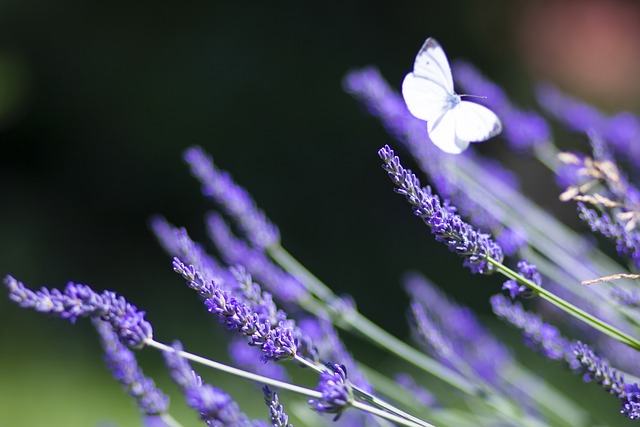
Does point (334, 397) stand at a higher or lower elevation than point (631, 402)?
lower

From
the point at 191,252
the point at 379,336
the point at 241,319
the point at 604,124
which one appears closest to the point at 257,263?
the point at 379,336

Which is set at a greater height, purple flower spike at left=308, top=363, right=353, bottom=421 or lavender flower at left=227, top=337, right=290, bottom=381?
lavender flower at left=227, top=337, right=290, bottom=381

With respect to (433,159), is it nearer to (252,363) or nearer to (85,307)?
(252,363)

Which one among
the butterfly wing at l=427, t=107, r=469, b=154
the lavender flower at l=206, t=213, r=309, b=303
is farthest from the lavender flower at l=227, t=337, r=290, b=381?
the butterfly wing at l=427, t=107, r=469, b=154

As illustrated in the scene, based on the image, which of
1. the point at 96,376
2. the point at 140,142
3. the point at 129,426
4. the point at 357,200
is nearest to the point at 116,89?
the point at 140,142

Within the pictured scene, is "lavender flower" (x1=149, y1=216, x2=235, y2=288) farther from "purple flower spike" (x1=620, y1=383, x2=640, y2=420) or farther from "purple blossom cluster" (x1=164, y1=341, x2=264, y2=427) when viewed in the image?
"purple flower spike" (x1=620, y1=383, x2=640, y2=420)

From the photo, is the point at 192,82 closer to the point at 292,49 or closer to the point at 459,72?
the point at 292,49

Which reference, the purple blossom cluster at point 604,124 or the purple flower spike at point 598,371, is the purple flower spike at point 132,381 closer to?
the purple flower spike at point 598,371
